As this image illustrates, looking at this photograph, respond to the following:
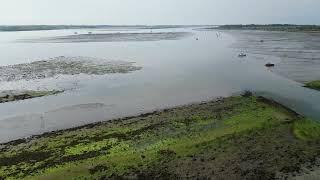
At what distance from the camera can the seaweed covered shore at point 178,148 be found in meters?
20.2

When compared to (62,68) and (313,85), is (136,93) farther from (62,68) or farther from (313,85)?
(62,68)

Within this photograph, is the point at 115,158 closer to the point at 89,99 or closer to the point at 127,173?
the point at 127,173

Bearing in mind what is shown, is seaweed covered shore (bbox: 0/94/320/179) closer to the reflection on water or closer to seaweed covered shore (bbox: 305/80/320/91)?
the reflection on water

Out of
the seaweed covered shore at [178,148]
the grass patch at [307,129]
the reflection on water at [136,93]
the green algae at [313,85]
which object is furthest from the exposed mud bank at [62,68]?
the grass patch at [307,129]

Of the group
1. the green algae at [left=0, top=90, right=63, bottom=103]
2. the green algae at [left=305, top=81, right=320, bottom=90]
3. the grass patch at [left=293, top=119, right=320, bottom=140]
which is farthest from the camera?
the green algae at [left=305, top=81, right=320, bottom=90]

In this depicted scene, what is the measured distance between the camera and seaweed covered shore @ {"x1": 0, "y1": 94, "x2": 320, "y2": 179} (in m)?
20.2

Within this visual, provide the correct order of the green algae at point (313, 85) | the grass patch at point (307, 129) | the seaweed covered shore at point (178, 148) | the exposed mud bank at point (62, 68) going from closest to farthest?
the seaweed covered shore at point (178, 148) → the grass patch at point (307, 129) → the green algae at point (313, 85) → the exposed mud bank at point (62, 68)

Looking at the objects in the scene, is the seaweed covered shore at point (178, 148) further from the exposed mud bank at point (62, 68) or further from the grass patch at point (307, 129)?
the exposed mud bank at point (62, 68)

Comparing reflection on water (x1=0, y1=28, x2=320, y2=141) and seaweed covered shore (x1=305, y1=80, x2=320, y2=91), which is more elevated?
seaweed covered shore (x1=305, y1=80, x2=320, y2=91)

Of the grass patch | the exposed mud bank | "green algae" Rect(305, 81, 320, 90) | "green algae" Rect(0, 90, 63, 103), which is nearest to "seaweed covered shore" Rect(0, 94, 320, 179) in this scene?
the grass patch

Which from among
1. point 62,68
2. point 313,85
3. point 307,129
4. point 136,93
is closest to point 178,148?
point 307,129

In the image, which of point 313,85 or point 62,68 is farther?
point 62,68

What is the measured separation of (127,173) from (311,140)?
1205cm

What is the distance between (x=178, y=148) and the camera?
2311 centimetres
